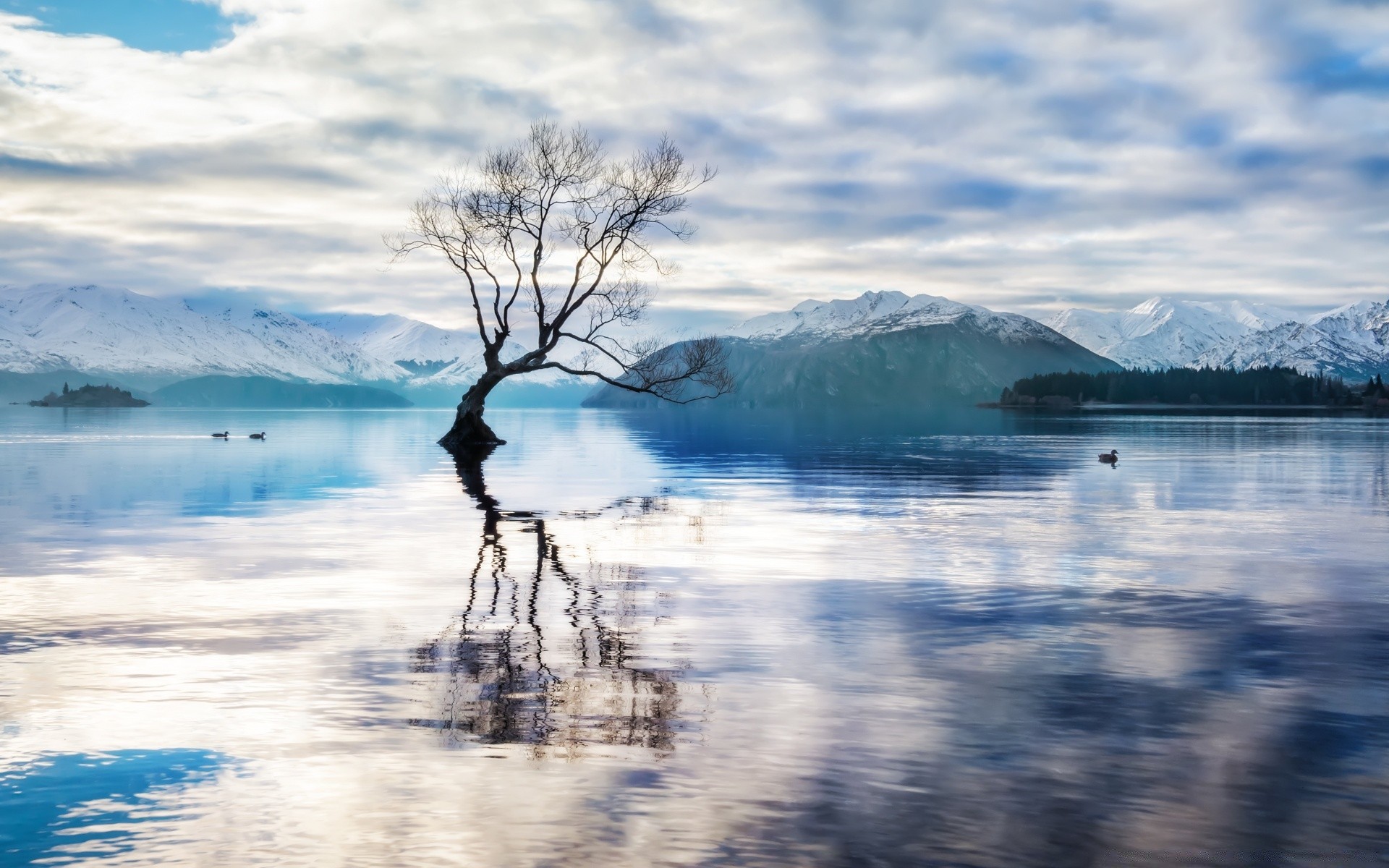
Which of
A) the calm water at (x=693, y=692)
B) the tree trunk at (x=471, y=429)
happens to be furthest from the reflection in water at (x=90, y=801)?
the tree trunk at (x=471, y=429)

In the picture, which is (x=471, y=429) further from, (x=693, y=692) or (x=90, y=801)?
(x=90, y=801)

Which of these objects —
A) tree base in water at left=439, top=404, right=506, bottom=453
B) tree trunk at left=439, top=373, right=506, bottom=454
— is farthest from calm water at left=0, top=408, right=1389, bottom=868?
tree base in water at left=439, top=404, right=506, bottom=453

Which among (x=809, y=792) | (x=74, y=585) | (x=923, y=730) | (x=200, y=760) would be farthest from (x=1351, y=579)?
(x=74, y=585)

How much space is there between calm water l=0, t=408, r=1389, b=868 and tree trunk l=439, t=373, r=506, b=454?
53.0 meters

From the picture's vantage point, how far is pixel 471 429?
91.2 m

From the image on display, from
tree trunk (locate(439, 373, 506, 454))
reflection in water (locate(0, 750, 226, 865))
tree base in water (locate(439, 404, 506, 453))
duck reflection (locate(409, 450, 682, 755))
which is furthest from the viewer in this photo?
tree base in water (locate(439, 404, 506, 453))

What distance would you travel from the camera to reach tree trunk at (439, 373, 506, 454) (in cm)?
8788

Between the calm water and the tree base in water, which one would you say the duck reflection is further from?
the tree base in water

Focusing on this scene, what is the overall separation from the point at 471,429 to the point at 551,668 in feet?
255

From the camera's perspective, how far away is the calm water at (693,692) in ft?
30.9

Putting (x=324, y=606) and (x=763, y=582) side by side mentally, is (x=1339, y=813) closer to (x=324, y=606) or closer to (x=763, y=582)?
(x=763, y=582)

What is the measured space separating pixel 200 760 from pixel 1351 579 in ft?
70.7

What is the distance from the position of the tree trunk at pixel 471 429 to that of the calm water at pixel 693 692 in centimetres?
5297

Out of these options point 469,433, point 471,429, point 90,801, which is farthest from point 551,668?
point 471,429
